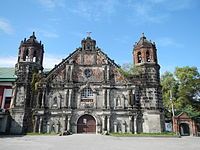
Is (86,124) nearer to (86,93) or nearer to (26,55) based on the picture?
(86,93)

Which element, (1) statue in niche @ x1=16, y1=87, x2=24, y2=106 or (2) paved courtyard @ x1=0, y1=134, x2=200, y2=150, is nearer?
(2) paved courtyard @ x1=0, y1=134, x2=200, y2=150

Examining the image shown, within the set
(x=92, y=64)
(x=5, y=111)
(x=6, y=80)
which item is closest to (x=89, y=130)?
(x=92, y=64)

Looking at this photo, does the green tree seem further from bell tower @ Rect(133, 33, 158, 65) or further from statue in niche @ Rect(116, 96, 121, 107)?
statue in niche @ Rect(116, 96, 121, 107)

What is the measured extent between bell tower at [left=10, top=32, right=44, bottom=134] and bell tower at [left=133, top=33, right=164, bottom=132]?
14.3m

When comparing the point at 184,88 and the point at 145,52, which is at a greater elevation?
the point at 145,52

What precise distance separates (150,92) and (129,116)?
4326mm

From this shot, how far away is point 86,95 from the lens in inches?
1101

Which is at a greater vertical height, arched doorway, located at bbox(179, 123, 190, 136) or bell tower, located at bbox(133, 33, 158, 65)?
bell tower, located at bbox(133, 33, 158, 65)

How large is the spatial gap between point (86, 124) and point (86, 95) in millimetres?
3773

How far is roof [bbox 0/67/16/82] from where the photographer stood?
3009cm

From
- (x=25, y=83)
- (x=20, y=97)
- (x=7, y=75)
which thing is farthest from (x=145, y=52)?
(x=7, y=75)

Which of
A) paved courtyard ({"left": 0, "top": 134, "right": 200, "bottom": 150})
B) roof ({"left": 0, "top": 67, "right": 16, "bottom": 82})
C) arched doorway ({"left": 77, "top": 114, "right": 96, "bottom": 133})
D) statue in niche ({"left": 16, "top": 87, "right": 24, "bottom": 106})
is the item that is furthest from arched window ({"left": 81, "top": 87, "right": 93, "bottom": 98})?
paved courtyard ({"left": 0, "top": 134, "right": 200, "bottom": 150})

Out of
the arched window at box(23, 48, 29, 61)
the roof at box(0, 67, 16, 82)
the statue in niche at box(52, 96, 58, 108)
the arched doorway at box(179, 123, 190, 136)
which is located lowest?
the arched doorway at box(179, 123, 190, 136)

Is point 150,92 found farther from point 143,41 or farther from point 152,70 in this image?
point 143,41
